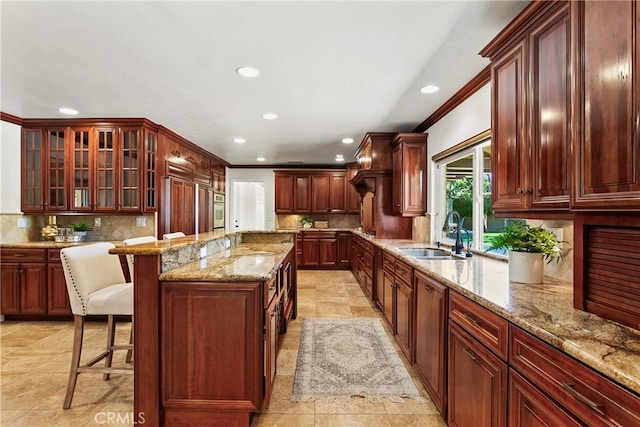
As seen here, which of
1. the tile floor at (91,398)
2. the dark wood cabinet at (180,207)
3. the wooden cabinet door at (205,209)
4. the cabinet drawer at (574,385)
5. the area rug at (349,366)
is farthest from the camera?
the wooden cabinet door at (205,209)

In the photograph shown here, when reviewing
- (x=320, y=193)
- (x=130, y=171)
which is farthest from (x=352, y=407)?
(x=320, y=193)

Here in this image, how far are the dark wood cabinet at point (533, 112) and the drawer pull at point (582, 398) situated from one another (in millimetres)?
798

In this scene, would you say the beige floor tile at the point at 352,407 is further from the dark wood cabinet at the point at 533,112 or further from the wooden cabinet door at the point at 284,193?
the wooden cabinet door at the point at 284,193

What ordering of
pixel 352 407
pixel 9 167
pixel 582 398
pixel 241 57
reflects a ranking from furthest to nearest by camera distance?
pixel 9 167
pixel 241 57
pixel 352 407
pixel 582 398

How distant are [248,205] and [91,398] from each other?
6.06 m

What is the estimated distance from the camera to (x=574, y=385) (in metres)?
0.92

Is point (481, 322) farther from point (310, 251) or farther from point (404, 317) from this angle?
point (310, 251)

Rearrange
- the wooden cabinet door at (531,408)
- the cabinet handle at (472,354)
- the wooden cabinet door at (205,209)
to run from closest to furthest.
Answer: the wooden cabinet door at (531,408), the cabinet handle at (472,354), the wooden cabinet door at (205,209)

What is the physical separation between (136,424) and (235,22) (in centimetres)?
249

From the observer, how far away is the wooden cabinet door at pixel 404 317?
2.46 m

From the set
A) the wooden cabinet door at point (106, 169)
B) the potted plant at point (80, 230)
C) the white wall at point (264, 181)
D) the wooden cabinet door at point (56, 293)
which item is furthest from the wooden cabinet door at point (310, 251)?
the wooden cabinet door at point (56, 293)

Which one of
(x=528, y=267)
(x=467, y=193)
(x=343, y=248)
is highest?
(x=467, y=193)


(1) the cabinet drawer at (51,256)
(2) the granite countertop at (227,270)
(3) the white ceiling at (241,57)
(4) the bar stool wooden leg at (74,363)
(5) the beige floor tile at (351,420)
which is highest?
Result: (3) the white ceiling at (241,57)

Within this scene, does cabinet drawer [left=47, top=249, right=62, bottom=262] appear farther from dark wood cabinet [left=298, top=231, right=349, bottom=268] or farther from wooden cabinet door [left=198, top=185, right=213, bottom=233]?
dark wood cabinet [left=298, top=231, right=349, bottom=268]
